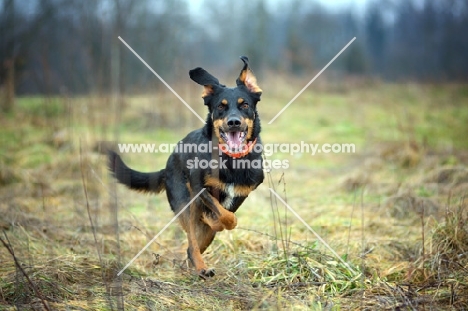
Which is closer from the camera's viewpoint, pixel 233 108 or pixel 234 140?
pixel 234 140

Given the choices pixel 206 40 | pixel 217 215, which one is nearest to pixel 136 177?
pixel 217 215

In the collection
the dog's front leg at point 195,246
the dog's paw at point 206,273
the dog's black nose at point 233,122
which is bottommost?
the dog's paw at point 206,273

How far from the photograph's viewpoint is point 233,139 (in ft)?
14.3

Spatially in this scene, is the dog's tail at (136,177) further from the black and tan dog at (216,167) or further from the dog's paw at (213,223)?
the dog's paw at (213,223)

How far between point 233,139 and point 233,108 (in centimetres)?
30

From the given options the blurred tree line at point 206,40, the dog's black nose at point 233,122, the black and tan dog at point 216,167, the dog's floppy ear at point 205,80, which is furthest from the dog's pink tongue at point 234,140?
the blurred tree line at point 206,40

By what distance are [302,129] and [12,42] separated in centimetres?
1115

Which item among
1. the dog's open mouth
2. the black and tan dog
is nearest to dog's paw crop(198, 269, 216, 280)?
the black and tan dog

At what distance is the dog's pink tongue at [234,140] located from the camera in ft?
14.1

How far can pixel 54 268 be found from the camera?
3.76m

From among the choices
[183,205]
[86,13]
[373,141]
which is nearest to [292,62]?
[86,13]

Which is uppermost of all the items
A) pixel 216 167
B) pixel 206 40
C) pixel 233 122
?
pixel 206 40

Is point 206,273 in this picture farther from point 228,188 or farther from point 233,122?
point 233,122

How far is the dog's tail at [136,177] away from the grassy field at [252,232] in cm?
18
